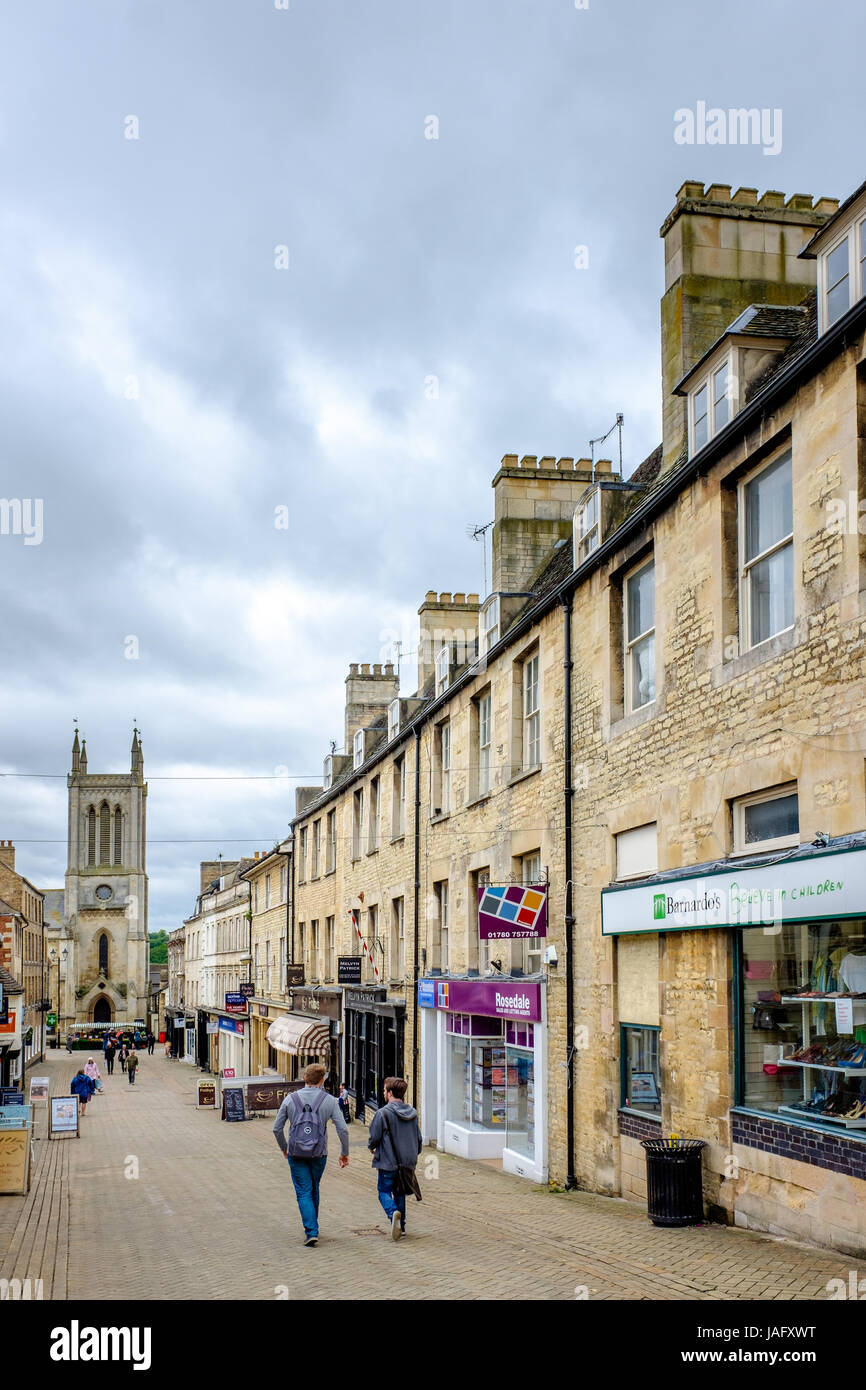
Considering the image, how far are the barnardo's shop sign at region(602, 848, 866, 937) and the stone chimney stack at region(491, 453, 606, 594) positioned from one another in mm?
8585

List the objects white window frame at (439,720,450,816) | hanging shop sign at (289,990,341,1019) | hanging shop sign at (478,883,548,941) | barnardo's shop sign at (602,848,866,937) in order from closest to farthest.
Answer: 1. barnardo's shop sign at (602,848,866,937)
2. hanging shop sign at (478,883,548,941)
3. white window frame at (439,720,450,816)
4. hanging shop sign at (289,990,341,1019)

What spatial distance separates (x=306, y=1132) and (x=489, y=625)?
39.0 ft

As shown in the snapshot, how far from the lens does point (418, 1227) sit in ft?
Answer: 42.0

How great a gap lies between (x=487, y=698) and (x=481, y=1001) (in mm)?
5153

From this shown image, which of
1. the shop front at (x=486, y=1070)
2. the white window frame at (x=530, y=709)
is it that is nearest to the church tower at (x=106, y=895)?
the shop front at (x=486, y=1070)

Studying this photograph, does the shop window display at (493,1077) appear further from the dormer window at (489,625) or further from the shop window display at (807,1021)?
the shop window display at (807,1021)

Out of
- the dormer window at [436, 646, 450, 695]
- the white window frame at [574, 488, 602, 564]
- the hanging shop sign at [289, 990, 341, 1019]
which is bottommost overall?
the hanging shop sign at [289, 990, 341, 1019]

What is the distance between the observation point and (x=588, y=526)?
17.3 m

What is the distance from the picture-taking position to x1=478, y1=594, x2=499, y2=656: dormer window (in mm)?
21453

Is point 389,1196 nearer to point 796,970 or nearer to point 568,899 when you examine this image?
point 796,970

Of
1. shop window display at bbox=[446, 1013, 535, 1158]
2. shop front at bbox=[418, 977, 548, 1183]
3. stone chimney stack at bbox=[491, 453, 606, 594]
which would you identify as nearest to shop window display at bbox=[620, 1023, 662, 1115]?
shop front at bbox=[418, 977, 548, 1183]

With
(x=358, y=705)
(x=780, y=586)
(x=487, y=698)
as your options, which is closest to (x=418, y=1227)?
(x=780, y=586)

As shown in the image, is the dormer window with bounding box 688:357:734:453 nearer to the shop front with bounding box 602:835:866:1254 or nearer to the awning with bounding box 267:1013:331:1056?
the shop front with bounding box 602:835:866:1254
